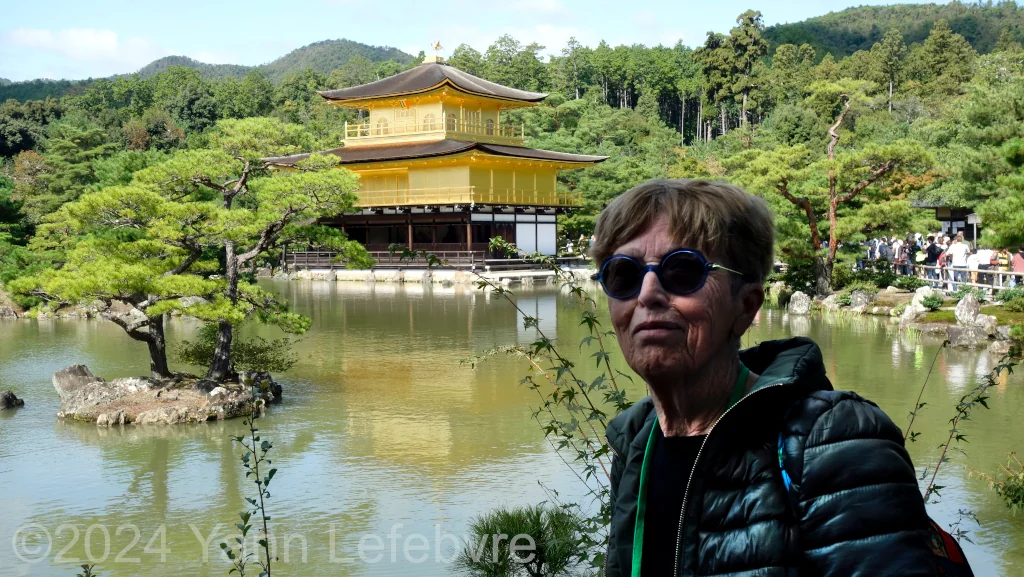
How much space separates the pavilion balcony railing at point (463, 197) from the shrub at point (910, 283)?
1128 centimetres

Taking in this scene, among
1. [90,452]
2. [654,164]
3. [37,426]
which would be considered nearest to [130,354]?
[37,426]

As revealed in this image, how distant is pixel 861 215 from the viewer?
49.5ft

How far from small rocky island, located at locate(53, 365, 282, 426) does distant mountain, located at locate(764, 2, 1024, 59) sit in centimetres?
7399

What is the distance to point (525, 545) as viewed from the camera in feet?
13.8

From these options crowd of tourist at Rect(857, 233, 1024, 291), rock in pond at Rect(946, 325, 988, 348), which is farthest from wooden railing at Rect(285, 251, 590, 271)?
rock in pond at Rect(946, 325, 988, 348)

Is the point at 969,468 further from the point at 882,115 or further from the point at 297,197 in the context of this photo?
the point at 882,115

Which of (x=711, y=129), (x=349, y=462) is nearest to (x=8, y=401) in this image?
(x=349, y=462)

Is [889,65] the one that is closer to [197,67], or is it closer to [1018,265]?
[1018,265]

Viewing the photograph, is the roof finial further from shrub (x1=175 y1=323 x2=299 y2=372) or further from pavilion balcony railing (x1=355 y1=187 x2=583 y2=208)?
shrub (x1=175 y1=323 x2=299 y2=372)

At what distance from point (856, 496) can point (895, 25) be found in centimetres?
9896

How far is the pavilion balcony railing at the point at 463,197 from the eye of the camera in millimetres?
24188

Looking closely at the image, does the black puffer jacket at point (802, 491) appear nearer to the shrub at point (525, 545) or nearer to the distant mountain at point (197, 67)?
the shrub at point (525, 545)

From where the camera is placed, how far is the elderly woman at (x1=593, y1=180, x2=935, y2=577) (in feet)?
3.28

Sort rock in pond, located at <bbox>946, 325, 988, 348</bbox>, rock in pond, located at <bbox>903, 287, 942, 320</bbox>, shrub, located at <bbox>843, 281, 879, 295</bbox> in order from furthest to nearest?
shrub, located at <bbox>843, 281, 879, 295</bbox> < rock in pond, located at <bbox>903, 287, 942, 320</bbox> < rock in pond, located at <bbox>946, 325, 988, 348</bbox>
